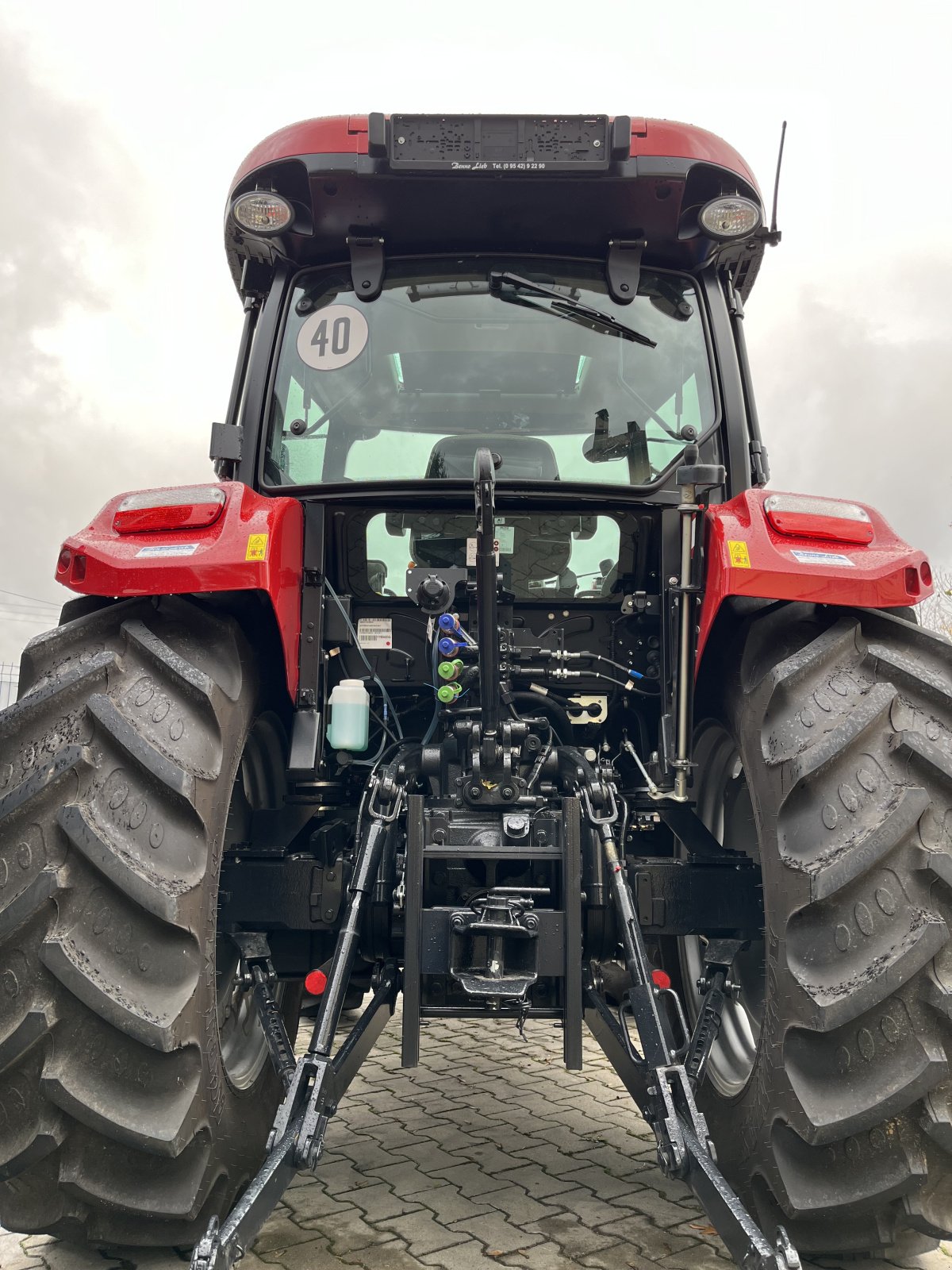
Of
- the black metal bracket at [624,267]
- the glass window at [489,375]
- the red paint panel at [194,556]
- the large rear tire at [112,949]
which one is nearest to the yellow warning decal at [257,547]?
the red paint panel at [194,556]

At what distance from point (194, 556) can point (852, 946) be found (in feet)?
5.27

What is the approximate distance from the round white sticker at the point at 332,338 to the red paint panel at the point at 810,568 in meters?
1.32

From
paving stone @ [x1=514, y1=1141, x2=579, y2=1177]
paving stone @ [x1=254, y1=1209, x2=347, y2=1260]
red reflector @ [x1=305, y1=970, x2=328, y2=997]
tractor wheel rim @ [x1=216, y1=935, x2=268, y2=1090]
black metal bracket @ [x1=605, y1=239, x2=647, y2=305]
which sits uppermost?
black metal bracket @ [x1=605, y1=239, x2=647, y2=305]

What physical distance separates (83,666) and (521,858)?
3.55 ft

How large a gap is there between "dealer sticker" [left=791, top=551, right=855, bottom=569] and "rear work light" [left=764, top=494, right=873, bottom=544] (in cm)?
8

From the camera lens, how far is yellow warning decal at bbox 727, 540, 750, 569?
2.55m

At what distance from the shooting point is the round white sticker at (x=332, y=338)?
3434 mm

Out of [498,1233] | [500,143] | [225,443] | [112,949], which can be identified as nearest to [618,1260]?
[498,1233]

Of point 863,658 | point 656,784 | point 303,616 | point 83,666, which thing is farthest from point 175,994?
point 863,658

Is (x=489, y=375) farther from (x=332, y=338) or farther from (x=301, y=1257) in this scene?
(x=301, y=1257)

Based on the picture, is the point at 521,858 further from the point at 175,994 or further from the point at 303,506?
the point at 303,506

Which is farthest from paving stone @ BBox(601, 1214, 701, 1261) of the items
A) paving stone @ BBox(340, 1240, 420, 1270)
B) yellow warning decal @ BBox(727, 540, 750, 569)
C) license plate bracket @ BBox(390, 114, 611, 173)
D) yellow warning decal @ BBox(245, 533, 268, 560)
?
license plate bracket @ BBox(390, 114, 611, 173)

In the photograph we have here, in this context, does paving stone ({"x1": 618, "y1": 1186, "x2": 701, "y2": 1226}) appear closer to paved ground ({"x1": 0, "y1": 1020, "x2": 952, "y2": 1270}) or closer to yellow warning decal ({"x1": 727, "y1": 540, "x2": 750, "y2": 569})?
paved ground ({"x1": 0, "y1": 1020, "x2": 952, "y2": 1270})

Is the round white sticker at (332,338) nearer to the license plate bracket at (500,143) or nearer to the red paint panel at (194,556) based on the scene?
the license plate bracket at (500,143)
